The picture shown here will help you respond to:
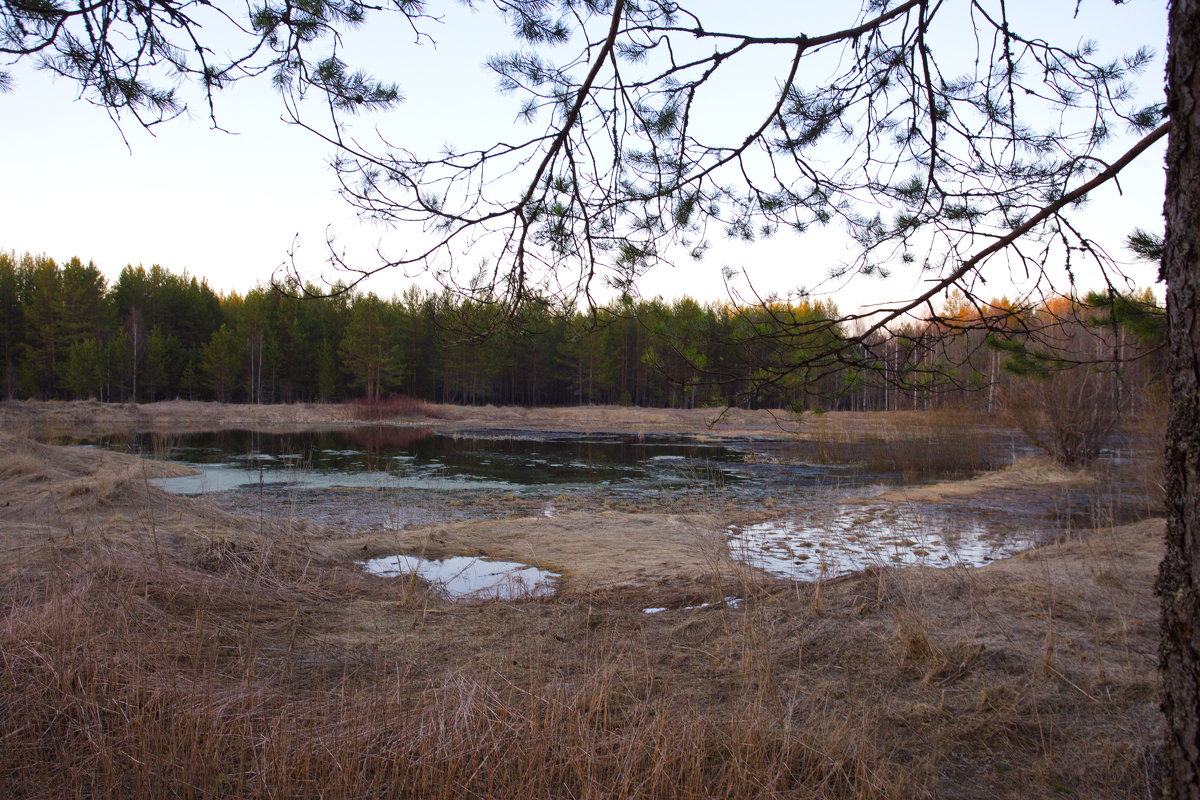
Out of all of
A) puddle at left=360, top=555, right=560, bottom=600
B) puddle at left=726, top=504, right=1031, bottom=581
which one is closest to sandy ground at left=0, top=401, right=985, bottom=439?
puddle at left=726, top=504, right=1031, bottom=581

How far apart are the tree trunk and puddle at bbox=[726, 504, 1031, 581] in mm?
4351

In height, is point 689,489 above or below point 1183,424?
below

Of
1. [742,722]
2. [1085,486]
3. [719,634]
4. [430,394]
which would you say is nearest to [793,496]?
[1085,486]

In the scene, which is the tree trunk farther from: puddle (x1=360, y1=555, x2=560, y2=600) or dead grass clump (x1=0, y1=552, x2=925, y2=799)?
puddle (x1=360, y1=555, x2=560, y2=600)

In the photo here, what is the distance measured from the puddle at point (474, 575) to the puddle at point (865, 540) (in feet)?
6.13

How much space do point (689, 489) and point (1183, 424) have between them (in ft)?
23.8

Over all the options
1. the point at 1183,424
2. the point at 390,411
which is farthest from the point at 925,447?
the point at 390,411

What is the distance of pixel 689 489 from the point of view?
29.1ft

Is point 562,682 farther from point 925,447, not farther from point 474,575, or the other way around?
point 925,447

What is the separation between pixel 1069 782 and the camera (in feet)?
8.46

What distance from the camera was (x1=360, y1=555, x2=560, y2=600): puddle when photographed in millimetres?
5586

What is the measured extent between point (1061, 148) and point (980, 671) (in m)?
2.72

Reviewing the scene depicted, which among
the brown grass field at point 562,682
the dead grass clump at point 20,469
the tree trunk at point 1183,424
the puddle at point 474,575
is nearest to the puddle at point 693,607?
the brown grass field at point 562,682

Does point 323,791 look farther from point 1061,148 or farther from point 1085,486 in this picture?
point 1085,486
